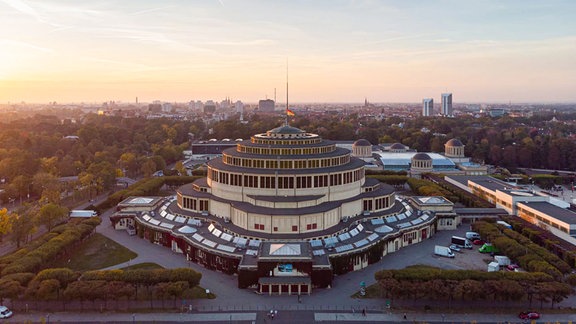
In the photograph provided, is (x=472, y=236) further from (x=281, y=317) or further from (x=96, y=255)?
(x=96, y=255)

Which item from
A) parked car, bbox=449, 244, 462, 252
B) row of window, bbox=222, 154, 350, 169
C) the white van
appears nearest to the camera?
parked car, bbox=449, 244, 462, 252

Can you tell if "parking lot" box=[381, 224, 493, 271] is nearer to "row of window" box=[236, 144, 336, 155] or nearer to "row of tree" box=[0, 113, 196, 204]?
"row of window" box=[236, 144, 336, 155]

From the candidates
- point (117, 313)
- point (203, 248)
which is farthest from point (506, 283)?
point (117, 313)

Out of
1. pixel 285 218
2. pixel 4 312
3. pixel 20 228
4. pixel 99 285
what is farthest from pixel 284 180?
pixel 20 228

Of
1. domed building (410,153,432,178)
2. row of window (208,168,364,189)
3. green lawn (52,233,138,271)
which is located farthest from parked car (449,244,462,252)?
domed building (410,153,432,178)

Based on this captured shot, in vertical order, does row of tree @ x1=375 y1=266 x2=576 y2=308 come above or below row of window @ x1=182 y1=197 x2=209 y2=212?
below

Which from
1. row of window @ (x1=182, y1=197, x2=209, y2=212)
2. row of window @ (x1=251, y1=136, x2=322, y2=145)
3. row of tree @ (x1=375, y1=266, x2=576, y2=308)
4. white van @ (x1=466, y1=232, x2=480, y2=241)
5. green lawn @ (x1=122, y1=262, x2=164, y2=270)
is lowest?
green lawn @ (x1=122, y1=262, x2=164, y2=270)
